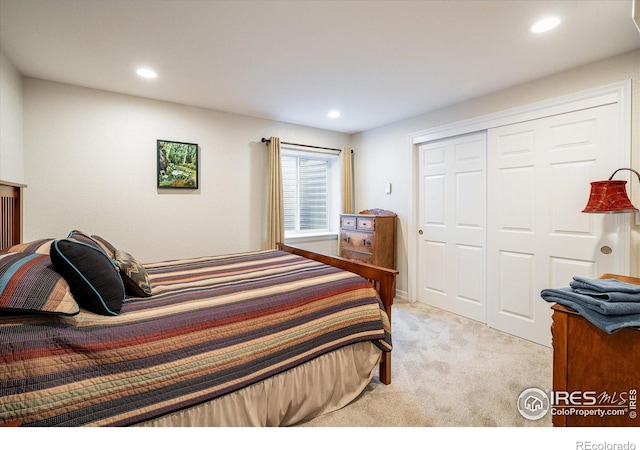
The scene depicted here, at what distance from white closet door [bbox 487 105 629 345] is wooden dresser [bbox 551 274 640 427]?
1.66 meters

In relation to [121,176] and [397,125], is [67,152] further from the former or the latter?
[397,125]

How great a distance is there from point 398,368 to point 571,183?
216 cm

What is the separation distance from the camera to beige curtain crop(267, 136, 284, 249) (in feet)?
12.7

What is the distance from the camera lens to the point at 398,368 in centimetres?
226

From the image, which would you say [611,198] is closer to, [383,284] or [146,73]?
[383,284]

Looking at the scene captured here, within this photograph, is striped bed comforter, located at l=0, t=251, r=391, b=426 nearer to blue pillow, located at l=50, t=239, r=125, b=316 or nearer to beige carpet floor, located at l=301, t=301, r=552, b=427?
blue pillow, located at l=50, t=239, r=125, b=316

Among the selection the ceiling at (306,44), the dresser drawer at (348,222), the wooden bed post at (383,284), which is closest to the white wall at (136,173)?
the ceiling at (306,44)

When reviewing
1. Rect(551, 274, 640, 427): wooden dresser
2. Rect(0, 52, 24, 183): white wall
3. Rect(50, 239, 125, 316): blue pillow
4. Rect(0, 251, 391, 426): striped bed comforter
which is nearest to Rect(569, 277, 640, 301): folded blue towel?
Rect(551, 274, 640, 427): wooden dresser

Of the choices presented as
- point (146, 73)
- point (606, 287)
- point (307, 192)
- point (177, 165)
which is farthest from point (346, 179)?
point (606, 287)

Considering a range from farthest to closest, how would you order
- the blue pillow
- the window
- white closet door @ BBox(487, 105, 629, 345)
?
the window < white closet door @ BBox(487, 105, 629, 345) < the blue pillow

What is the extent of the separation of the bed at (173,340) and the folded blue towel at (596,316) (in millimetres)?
920

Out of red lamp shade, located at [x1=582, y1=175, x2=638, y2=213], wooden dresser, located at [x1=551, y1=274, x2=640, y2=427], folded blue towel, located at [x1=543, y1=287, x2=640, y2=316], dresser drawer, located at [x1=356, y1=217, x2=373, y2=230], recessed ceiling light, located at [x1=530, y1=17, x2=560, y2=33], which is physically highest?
recessed ceiling light, located at [x1=530, y1=17, x2=560, y2=33]

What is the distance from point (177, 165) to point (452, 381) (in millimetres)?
3396
